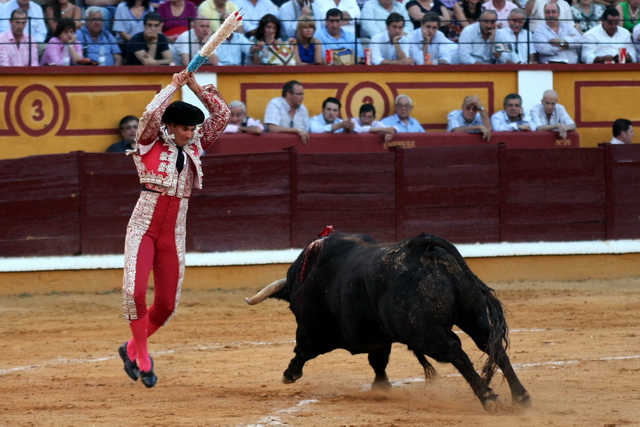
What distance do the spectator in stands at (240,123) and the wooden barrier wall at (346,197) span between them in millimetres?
296

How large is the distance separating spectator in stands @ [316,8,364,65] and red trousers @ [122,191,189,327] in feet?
16.5

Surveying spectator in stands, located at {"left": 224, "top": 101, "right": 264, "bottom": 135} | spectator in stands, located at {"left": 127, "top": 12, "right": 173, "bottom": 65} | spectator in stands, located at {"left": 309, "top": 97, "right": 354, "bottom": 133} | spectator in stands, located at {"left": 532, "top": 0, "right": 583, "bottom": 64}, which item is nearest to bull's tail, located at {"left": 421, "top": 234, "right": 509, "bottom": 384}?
spectator in stands, located at {"left": 224, "top": 101, "right": 264, "bottom": 135}

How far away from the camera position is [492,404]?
406cm

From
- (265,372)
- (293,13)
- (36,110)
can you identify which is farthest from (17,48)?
(265,372)

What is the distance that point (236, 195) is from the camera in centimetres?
869

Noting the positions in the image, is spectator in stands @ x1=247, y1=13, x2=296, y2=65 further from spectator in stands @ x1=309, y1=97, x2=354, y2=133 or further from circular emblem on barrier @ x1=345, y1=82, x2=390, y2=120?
circular emblem on barrier @ x1=345, y1=82, x2=390, y2=120

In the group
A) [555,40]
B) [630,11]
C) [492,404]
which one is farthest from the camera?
[630,11]

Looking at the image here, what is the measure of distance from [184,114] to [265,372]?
64.1 inches

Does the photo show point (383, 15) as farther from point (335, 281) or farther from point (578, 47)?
point (335, 281)

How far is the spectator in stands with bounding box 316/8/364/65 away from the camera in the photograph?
9406mm

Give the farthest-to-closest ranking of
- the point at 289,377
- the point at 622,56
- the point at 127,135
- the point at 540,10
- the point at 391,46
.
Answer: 1. the point at 540,10
2. the point at 622,56
3. the point at 391,46
4. the point at 127,135
5. the point at 289,377

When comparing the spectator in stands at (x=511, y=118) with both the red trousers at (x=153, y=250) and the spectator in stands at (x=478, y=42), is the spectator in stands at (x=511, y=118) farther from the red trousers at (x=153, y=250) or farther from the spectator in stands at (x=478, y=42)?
the red trousers at (x=153, y=250)

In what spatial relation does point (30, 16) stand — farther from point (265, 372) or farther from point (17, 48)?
point (265, 372)

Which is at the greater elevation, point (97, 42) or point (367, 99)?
point (97, 42)
